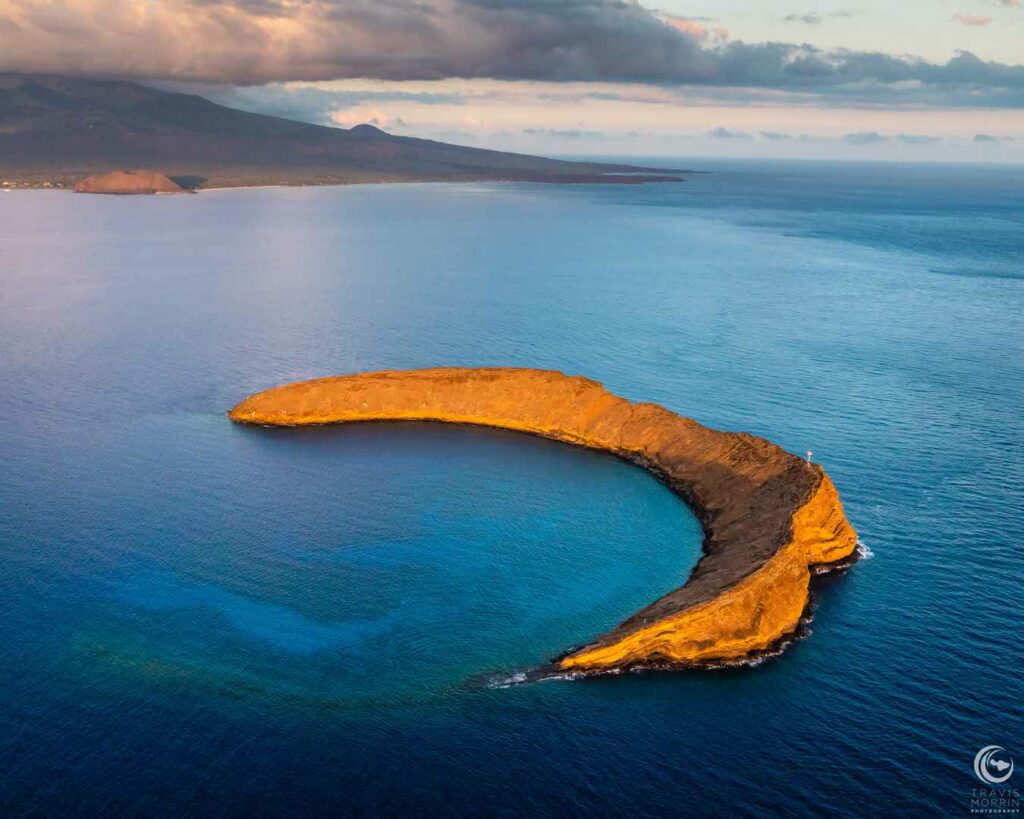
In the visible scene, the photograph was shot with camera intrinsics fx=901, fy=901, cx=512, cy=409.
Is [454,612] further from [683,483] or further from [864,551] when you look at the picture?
[864,551]

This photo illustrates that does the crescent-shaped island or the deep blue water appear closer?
the deep blue water

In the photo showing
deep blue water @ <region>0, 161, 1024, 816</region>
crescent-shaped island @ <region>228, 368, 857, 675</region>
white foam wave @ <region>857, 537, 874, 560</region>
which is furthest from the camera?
white foam wave @ <region>857, 537, 874, 560</region>

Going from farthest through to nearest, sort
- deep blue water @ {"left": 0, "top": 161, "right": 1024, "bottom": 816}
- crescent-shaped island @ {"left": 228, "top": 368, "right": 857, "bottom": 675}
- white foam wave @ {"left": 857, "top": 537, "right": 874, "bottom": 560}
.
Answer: white foam wave @ {"left": 857, "top": 537, "right": 874, "bottom": 560}
crescent-shaped island @ {"left": 228, "top": 368, "right": 857, "bottom": 675}
deep blue water @ {"left": 0, "top": 161, "right": 1024, "bottom": 816}

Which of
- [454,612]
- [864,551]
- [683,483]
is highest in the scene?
[683,483]

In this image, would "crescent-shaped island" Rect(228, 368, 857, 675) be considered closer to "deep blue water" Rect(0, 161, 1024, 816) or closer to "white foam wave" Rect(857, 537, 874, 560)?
"white foam wave" Rect(857, 537, 874, 560)

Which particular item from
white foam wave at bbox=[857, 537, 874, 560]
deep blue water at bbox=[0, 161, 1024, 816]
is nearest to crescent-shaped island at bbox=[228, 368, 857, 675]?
white foam wave at bbox=[857, 537, 874, 560]

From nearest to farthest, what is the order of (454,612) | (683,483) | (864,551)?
(454,612)
(864,551)
(683,483)

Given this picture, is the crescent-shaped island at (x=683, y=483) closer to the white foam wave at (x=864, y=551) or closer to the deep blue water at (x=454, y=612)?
the white foam wave at (x=864, y=551)

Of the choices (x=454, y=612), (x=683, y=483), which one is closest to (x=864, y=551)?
(x=683, y=483)

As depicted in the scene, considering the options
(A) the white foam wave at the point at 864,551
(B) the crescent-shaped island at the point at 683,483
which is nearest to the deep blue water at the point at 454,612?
(A) the white foam wave at the point at 864,551

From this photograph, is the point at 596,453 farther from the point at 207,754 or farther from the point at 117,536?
the point at 207,754
